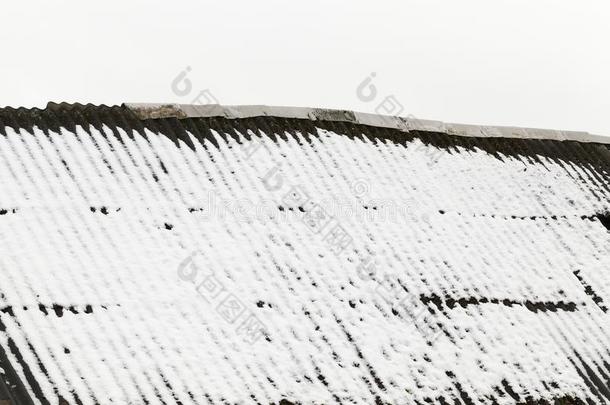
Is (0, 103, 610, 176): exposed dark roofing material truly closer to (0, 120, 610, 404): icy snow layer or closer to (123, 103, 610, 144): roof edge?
(123, 103, 610, 144): roof edge

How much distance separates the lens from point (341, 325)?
984 centimetres

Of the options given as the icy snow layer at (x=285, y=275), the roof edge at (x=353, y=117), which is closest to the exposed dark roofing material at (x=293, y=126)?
the roof edge at (x=353, y=117)

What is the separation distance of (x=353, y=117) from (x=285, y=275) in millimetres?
3290

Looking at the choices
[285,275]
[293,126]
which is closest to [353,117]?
[293,126]

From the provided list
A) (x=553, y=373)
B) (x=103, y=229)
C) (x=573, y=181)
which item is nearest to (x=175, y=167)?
(x=103, y=229)

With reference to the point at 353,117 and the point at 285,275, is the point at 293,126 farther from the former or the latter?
the point at 285,275

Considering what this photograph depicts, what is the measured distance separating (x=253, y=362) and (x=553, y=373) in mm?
3126

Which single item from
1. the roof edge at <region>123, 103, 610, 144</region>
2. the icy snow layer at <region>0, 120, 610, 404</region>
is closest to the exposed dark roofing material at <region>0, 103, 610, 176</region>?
the roof edge at <region>123, 103, 610, 144</region>

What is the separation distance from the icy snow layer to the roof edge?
399 mm

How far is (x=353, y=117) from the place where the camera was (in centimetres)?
1287

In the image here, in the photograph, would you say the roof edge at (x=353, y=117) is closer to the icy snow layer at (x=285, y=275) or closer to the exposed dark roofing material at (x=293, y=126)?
the exposed dark roofing material at (x=293, y=126)

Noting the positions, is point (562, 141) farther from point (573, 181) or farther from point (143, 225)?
point (143, 225)

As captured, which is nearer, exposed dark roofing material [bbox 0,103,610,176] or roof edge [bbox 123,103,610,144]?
exposed dark roofing material [bbox 0,103,610,176]

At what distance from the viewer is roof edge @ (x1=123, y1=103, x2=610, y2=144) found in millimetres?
11648
